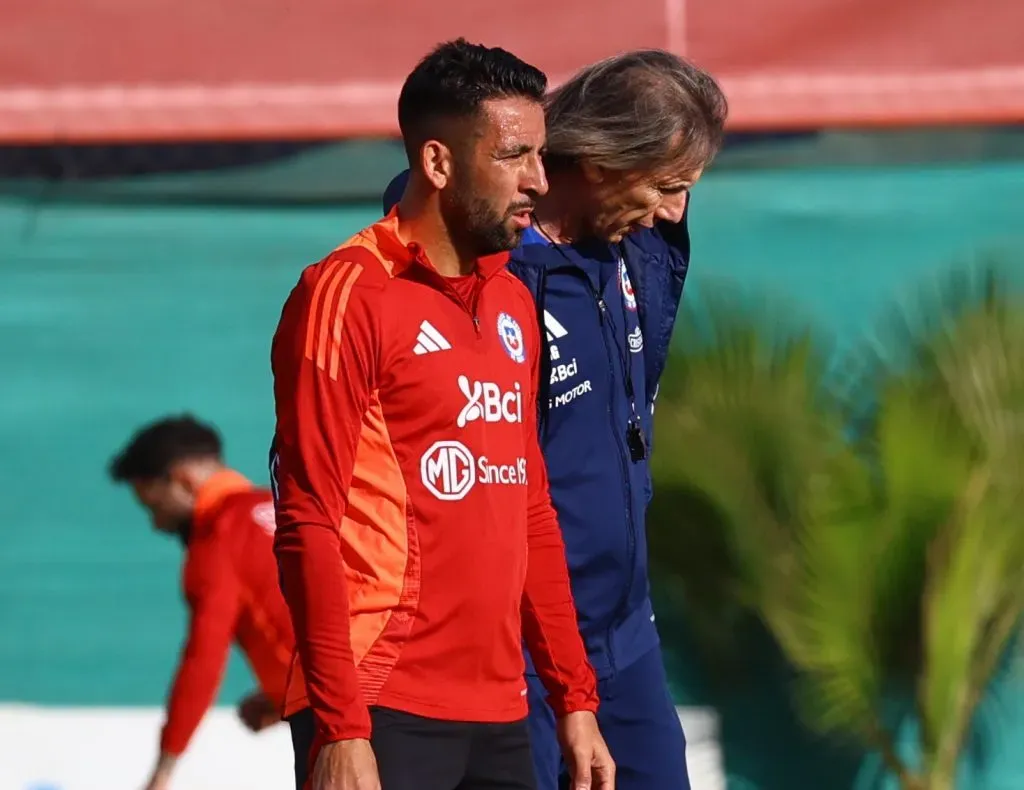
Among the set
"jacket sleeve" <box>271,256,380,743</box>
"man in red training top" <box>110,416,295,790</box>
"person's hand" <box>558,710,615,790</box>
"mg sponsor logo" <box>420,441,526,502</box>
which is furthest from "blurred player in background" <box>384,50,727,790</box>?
A: "man in red training top" <box>110,416,295,790</box>

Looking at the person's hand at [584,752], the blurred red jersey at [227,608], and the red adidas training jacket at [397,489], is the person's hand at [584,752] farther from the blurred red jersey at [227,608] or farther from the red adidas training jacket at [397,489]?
the blurred red jersey at [227,608]

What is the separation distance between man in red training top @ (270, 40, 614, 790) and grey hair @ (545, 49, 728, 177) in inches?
14.4

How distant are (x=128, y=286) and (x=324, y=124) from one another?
88cm

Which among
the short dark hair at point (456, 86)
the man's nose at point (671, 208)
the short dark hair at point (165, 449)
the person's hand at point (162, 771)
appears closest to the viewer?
the short dark hair at point (456, 86)

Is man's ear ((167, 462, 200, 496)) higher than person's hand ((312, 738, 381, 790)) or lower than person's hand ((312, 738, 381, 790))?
higher

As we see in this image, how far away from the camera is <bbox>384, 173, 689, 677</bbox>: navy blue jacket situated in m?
3.12

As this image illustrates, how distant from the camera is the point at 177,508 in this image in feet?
17.1

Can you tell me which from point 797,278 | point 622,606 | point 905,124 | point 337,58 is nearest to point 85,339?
point 337,58

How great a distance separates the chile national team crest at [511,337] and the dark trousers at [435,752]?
0.55 metres

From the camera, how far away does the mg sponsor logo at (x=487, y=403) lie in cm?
268

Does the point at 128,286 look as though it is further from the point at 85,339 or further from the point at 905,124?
the point at 905,124

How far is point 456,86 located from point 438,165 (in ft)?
0.39

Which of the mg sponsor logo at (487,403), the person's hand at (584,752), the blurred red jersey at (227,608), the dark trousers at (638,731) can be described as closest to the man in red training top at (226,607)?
the blurred red jersey at (227,608)

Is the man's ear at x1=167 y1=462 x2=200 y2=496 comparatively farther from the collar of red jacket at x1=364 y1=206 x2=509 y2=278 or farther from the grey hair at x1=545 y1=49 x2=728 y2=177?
the collar of red jacket at x1=364 y1=206 x2=509 y2=278
